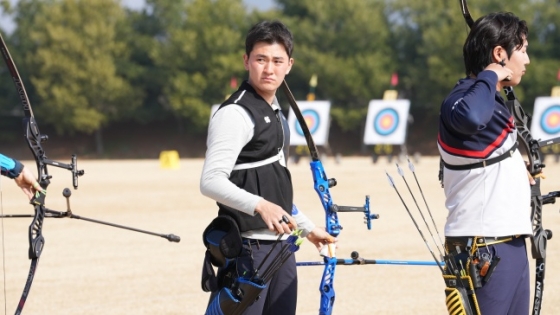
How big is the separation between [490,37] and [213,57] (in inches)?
1878

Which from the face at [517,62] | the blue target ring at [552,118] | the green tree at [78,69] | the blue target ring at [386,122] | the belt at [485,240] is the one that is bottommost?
the belt at [485,240]

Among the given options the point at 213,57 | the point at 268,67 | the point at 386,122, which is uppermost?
the point at 213,57

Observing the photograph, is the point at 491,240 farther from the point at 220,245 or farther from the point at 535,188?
the point at 220,245

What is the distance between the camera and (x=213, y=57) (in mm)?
50594

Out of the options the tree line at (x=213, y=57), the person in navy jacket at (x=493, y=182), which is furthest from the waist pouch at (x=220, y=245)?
the tree line at (x=213, y=57)

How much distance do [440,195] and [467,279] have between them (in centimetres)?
1242

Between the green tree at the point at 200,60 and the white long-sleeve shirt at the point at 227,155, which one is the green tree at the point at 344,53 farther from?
the white long-sleeve shirt at the point at 227,155

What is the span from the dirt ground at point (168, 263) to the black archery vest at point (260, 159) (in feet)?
4.00

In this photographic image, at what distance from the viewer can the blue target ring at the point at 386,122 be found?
31359 mm

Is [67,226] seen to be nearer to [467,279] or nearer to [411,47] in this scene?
[467,279]

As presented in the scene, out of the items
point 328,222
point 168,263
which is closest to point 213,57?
point 168,263

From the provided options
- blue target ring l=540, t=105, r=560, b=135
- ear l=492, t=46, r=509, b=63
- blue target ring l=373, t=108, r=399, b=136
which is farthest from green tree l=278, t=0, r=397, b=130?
ear l=492, t=46, r=509, b=63

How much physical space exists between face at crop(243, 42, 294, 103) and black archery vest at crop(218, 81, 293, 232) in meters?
0.05

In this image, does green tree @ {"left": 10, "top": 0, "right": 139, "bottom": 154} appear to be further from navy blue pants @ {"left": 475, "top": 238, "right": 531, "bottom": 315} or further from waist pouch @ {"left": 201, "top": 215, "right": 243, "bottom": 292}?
navy blue pants @ {"left": 475, "top": 238, "right": 531, "bottom": 315}
